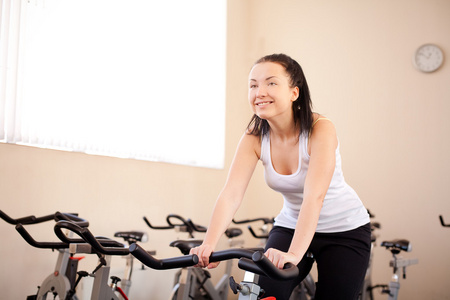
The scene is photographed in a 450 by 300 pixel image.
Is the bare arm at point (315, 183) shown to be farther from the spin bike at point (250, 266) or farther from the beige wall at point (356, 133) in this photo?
the beige wall at point (356, 133)

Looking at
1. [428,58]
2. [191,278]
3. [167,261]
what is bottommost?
[191,278]

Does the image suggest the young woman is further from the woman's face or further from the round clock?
the round clock

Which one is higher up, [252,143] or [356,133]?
[356,133]

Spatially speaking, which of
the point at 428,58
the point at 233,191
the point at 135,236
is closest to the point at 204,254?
the point at 233,191

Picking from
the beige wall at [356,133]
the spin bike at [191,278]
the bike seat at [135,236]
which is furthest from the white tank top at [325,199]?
the beige wall at [356,133]

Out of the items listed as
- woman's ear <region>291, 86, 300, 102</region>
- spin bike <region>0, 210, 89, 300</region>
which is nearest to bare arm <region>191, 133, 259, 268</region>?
woman's ear <region>291, 86, 300, 102</region>

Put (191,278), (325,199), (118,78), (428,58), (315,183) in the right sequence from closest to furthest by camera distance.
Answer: (315,183) < (325,199) < (191,278) < (118,78) < (428,58)

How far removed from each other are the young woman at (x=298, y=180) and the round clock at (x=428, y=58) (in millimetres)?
3434

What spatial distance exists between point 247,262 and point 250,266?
0.04 ft

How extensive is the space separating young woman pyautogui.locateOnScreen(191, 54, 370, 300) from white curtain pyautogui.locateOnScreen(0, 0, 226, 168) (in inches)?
66.4

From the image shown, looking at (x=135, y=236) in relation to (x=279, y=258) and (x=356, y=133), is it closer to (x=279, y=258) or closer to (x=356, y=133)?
(x=279, y=258)

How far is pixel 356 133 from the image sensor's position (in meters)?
5.01

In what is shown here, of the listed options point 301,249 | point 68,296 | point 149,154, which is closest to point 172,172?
point 149,154

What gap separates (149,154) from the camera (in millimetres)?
3924
